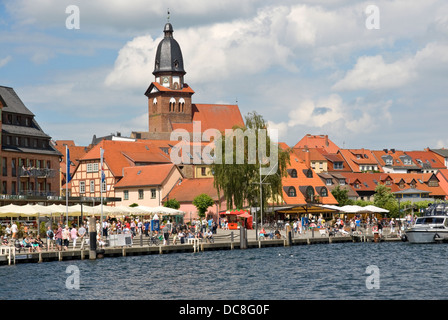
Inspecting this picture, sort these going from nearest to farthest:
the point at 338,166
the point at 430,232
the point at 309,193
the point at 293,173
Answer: the point at 430,232
the point at 309,193
the point at 293,173
the point at 338,166

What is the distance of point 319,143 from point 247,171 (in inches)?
3990

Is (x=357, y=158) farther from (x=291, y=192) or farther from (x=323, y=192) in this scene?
(x=291, y=192)

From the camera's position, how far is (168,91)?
523 ft

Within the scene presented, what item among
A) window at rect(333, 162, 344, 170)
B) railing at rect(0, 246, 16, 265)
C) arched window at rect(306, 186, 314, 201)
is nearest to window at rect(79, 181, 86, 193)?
arched window at rect(306, 186, 314, 201)

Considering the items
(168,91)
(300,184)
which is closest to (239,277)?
(300,184)

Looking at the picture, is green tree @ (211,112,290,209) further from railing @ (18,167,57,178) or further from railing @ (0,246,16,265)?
railing @ (0,246,16,265)

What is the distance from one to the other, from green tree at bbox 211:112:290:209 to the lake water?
16195mm

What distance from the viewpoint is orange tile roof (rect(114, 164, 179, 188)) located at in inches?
4405

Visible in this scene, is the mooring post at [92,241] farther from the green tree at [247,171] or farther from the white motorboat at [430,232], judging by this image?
the white motorboat at [430,232]
